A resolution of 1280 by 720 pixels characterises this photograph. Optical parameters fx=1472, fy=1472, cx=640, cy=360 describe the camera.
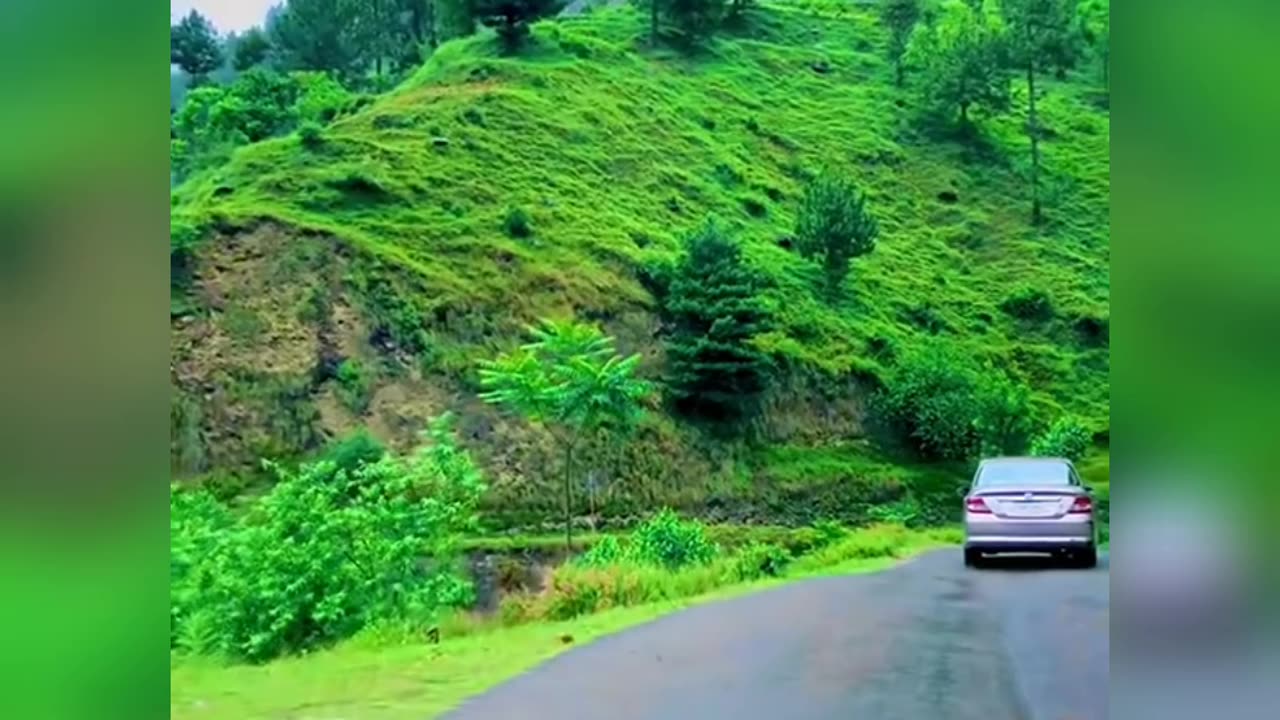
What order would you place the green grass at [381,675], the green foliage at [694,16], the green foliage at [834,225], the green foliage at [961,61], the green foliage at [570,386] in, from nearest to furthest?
the green grass at [381,675] < the green foliage at [570,386] < the green foliage at [834,225] < the green foliage at [961,61] < the green foliage at [694,16]

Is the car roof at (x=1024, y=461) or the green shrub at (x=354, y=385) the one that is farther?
the green shrub at (x=354, y=385)

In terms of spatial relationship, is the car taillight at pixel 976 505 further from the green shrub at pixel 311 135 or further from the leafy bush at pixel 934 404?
the green shrub at pixel 311 135

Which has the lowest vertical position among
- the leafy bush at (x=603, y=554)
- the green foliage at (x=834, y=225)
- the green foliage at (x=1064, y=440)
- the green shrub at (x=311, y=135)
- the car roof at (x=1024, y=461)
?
the leafy bush at (x=603, y=554)

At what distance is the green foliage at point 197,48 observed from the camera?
228 inches

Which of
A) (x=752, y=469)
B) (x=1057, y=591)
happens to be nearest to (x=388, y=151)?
(x=752, y=469)

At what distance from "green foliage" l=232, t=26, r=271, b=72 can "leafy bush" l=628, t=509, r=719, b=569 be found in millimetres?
3121

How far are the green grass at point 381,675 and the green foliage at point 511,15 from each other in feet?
14.7

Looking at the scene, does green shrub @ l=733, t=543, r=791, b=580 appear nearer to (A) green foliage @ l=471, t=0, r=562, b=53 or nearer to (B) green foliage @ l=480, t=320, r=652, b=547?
(B) green foliage @ l=480, t=320, r=652, b=547

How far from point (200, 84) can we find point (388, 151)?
6.74 feet

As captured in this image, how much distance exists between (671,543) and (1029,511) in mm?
1876

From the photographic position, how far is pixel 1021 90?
909 cm

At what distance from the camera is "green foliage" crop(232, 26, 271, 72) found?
7123 millimetres

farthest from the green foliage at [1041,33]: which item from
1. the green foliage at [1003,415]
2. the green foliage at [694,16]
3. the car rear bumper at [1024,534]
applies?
the car rear bumper at [1024,534]
